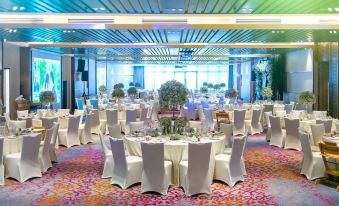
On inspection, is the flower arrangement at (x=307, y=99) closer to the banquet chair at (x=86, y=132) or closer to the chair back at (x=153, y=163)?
the banquet chair at (x=86, y=132)

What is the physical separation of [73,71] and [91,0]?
1410cm

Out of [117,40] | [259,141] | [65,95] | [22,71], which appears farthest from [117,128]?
[65,95]

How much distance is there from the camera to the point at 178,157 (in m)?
6.46

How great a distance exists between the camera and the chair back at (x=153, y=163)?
5.93 meters

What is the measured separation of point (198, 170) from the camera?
19.5 ft

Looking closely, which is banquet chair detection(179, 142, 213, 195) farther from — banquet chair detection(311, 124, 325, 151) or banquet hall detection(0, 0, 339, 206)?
banquet chair detection(311, 124, 325, 151)

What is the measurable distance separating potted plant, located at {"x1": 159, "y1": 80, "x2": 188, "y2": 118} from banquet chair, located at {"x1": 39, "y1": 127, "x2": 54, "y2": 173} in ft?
7.02

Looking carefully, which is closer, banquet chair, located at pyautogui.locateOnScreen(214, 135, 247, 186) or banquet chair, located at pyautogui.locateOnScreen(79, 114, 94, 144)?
banquet chair, located at pyautogui.locateOnScreen(214, 135, 247, 186)

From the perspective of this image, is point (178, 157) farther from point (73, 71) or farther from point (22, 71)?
point (73, 71)

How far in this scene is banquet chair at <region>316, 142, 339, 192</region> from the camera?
6.16 metres

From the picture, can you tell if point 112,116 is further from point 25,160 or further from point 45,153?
point 25,160

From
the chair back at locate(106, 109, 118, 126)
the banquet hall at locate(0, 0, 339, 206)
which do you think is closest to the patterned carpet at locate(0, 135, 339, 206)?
the banquet hall at locate(0, 0, 339, 206)

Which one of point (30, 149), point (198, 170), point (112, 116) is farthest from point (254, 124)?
point (30, 149)

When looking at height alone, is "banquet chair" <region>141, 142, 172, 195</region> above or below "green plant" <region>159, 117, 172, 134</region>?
below
